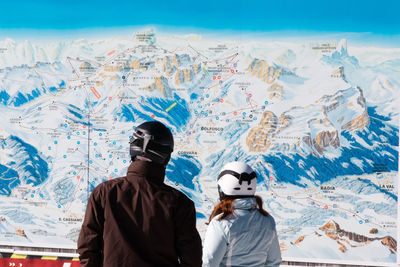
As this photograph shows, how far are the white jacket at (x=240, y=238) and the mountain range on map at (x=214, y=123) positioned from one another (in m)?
1.16

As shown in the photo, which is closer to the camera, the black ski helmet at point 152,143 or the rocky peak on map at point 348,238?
the black ski helmet at point 152,143

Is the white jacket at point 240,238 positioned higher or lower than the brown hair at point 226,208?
lower

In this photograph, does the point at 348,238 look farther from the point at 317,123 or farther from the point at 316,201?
the point at 317,123

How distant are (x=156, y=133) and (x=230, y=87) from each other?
181 cm

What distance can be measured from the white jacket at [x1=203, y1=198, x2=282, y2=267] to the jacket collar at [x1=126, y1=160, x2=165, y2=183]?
0.61 metres

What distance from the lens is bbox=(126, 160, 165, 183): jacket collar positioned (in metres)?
1.97

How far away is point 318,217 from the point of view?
3.53 metres

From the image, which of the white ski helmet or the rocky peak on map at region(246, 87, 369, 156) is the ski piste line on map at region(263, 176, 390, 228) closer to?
the rocky peak on map at region(246, 87, 369, 156)

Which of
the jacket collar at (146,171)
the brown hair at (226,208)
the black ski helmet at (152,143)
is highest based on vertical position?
the black ski helmet at (152,143)

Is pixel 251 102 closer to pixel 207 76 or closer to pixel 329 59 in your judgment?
pixel 207 76

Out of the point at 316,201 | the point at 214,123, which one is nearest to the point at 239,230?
the point at 316,201

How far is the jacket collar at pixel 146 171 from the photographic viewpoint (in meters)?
1.97

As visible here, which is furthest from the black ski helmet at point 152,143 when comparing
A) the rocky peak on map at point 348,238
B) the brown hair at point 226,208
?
the rocky peak on map at point 348,238

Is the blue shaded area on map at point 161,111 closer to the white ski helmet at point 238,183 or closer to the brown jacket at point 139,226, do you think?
the white ski helmet at point 238,183
